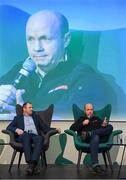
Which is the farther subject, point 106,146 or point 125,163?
point 125,163

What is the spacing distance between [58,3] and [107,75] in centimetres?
136

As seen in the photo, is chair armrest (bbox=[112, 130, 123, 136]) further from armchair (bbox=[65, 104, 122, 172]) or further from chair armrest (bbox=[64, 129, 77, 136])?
chair armrest (bbox=[64, 129, 77, 136])

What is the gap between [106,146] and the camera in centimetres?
678

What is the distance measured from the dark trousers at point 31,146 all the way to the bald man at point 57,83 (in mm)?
1014

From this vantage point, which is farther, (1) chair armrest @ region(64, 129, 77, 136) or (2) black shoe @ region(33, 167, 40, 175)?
(1) chair armrest @ region(64, 129, 77, 136)

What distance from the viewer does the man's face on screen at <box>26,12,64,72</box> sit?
25.8 ft

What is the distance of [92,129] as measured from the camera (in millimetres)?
7074

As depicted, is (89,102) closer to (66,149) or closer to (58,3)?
(66,149)

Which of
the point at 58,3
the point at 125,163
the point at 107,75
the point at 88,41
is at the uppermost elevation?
the point at 58,3

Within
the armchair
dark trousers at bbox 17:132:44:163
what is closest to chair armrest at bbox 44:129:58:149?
dark trousers at bbox 17:132:44:163

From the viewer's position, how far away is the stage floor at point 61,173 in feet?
21.0

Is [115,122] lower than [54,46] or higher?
lower

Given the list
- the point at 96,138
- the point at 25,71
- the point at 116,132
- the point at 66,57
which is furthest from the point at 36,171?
the point at 66,57

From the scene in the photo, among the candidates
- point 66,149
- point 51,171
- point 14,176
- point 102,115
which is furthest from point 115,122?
point 14,176
